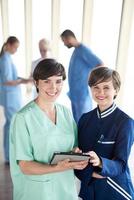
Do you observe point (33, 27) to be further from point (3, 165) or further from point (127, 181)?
point (127, 181)

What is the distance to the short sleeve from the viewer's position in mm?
1173

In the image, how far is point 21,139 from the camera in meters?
1.19

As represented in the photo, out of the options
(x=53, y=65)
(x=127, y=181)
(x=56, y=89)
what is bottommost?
(x=127, y=181)

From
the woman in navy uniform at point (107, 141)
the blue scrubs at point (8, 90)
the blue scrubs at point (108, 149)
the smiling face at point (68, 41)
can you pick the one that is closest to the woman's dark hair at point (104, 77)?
the woman in navy uniform at point (107, 141)

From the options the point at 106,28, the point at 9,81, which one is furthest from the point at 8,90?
the point at 106,28

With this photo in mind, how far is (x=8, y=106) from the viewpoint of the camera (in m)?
2.55

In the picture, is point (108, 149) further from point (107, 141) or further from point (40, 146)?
point (40, 146)

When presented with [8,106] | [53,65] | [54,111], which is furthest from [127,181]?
[8,106]

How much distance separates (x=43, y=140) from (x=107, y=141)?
0.97 ft

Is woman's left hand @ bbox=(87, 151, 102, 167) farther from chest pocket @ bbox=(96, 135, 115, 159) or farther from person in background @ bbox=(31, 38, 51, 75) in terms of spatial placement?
person in background @ bbox=(31, 38, 51, 75)

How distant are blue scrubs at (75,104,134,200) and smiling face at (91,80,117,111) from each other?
33mm

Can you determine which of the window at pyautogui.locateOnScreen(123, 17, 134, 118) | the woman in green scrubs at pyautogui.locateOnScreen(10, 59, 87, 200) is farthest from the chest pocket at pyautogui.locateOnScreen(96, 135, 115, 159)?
the window at pyautogui.locateOnScreen(123, 17, 134, 118)

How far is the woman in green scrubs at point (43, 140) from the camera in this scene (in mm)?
1179

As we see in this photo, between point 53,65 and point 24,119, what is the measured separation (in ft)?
0.92
